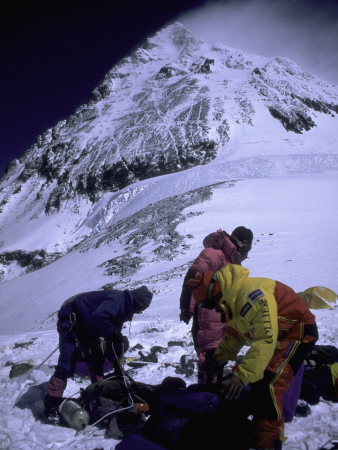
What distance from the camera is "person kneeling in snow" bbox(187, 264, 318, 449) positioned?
2.56m

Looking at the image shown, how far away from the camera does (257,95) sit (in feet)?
236

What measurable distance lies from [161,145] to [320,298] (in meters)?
58.3

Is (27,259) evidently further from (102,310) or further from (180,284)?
(102,310)

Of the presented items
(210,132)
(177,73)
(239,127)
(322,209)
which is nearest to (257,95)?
(239,127)

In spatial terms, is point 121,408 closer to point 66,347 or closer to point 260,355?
point 66,347

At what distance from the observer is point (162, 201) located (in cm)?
2881

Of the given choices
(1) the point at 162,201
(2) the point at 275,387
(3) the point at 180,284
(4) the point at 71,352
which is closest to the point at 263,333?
(2) the point at 275,387

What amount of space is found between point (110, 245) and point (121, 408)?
63.7 feet

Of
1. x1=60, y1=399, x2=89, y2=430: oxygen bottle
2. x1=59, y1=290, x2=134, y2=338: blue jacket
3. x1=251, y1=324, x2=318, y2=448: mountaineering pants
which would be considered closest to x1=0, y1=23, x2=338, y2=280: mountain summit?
x1=59, y1=290, x2=134, y2=338: blue jacket

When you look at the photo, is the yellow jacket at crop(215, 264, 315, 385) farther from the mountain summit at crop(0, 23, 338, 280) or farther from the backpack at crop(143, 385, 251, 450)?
the mountain summit at crop(0, 23, 338, 280)

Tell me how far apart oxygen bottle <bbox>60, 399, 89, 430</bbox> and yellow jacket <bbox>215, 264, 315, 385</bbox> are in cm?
182

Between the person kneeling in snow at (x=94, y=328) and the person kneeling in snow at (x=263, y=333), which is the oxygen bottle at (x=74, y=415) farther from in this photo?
the person kneeling in snow at (x=263, y=333)

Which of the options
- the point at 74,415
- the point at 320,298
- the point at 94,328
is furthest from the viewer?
the point at 320,298

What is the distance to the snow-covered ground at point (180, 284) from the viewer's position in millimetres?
3100
